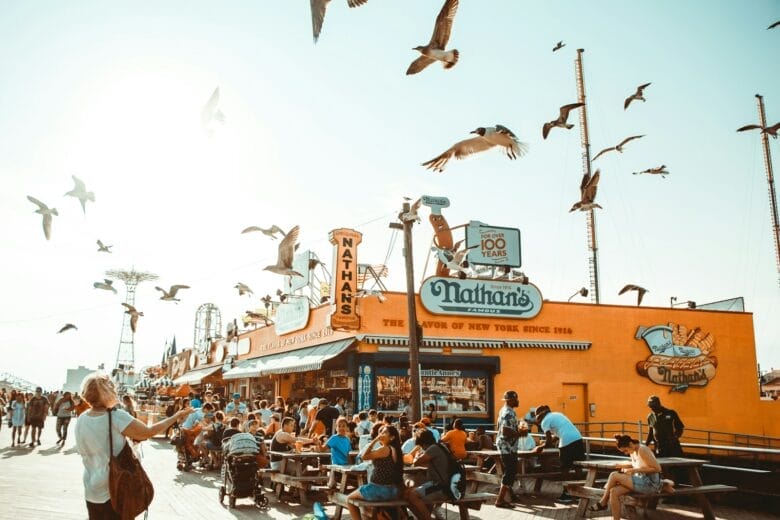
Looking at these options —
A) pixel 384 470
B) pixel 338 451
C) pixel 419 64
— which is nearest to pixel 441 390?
pixel 338 451

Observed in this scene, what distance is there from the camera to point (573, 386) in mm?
22438

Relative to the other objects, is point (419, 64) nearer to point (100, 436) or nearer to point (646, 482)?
point (100, 436)

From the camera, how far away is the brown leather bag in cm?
439

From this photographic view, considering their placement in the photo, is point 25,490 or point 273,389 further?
point 273,389

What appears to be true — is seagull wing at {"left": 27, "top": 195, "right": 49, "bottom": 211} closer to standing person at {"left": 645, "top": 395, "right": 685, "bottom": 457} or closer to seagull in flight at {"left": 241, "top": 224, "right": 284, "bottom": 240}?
seagull in flight at {"left": 241, "top": 224, "right": 284, "bottom": 240}

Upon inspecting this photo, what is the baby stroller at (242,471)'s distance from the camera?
9.84m

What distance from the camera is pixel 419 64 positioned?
8.26 metres

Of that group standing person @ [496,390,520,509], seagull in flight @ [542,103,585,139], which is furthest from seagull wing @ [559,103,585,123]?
standing person @ [496,390,520,509]

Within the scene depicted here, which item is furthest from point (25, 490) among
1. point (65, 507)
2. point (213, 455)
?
point (213, 455)

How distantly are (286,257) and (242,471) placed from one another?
7542 millimetres

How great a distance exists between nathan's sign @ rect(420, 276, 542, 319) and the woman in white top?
54.8 ft

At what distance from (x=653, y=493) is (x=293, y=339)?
19850 mm

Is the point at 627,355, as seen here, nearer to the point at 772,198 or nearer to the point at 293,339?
the point at 293,339

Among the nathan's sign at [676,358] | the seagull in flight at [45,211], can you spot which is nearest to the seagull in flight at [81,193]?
the seagull in flight at [45,211]
